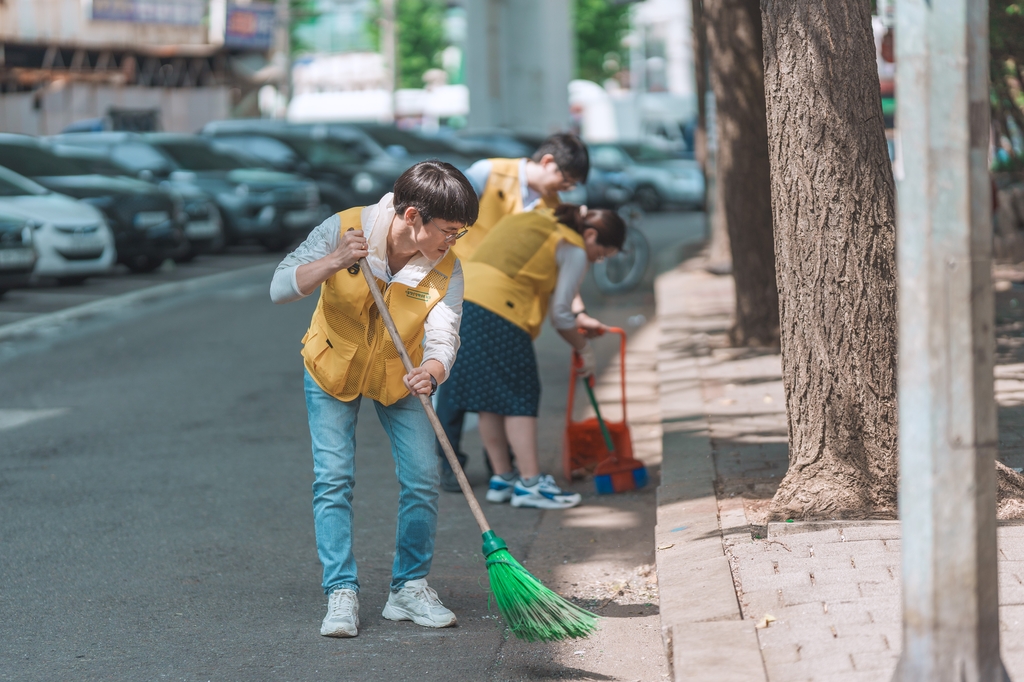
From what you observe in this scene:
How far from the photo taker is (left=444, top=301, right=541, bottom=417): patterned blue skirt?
5.87m

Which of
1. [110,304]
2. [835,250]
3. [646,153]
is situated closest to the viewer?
[835,250]

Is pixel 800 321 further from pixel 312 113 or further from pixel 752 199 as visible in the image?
pixel 312 113

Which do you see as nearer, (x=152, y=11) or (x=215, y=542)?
(x=215, y=542)

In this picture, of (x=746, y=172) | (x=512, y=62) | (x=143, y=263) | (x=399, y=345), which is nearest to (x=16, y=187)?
(x=143, y=263)

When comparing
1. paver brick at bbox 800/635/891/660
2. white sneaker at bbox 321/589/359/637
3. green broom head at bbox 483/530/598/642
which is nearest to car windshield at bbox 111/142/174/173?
white sneaker at bbox 321/589/359/637

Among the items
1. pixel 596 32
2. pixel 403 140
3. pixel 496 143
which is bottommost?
pixel 403 140

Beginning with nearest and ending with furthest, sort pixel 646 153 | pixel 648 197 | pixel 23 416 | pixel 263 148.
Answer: pixel 23 416, pixel 263 148, pixel 648 197, pixel 646 153

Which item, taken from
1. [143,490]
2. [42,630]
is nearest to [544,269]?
[143,490]

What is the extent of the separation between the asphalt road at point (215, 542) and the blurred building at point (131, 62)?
2272 centimetres

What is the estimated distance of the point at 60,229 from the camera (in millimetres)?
13320

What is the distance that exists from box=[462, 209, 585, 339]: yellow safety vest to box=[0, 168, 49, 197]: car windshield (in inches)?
362

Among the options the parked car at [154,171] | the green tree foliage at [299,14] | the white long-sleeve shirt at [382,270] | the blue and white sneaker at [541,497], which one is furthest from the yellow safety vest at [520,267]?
the green tree foliage at [299,14]

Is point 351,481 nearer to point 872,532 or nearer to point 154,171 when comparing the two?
point 872,532

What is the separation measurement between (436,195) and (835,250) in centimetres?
143
